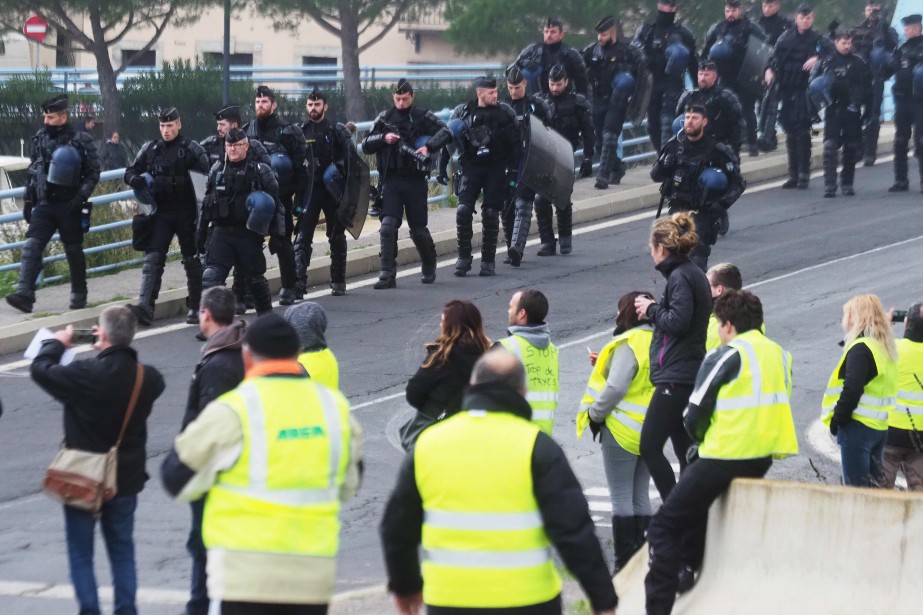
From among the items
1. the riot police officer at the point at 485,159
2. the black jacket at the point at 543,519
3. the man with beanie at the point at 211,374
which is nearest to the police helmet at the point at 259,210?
the riot police officer at the point at 485,159

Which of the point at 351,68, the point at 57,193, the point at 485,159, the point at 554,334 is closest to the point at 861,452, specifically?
the point at 554,334

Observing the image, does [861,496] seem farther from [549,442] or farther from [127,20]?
[127,20]

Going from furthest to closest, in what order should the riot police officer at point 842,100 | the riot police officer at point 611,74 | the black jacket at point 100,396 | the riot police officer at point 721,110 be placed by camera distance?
the riot police officer at point 842,100
the riot police officer at point 611,74
the riot police officer at point 721,110
the black jacket at point 100,396

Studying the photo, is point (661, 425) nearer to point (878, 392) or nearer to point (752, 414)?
point (752, 414)

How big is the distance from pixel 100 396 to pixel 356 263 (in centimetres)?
919

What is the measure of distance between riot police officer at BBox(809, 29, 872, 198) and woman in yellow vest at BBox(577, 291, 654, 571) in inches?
437

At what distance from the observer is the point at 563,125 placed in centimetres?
1619

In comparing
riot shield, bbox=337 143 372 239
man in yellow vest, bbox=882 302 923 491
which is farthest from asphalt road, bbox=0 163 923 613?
riot shield, bbox=337 143 372 239

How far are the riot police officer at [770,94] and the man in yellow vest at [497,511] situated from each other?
50.0 ft

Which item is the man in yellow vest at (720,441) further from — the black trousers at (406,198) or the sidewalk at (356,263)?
the black trousers at (406,198)

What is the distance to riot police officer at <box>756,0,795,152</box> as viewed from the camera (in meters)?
20.3

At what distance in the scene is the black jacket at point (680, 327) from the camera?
8.00m

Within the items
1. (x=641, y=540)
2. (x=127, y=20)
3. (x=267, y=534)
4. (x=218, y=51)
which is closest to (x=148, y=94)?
(x=127, y=20)

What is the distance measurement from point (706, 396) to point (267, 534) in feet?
7.99
